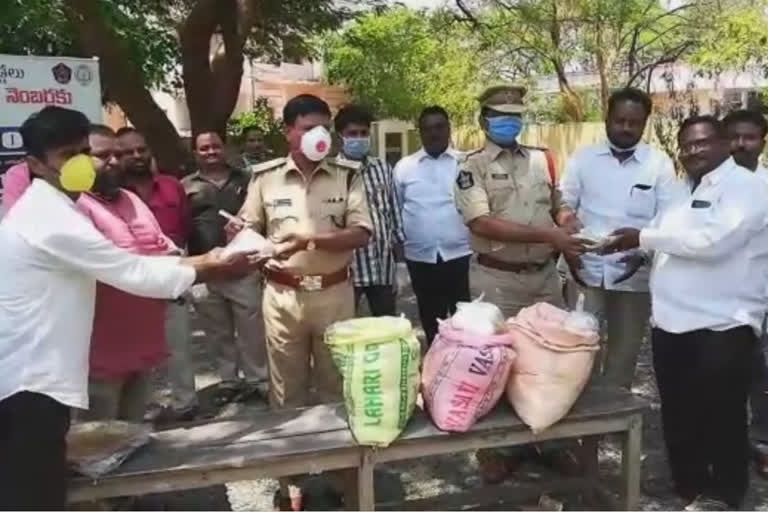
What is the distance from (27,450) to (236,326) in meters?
2.75

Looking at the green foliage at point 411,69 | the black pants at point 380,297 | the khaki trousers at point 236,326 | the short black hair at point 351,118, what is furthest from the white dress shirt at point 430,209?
the green foliage at point 411,69

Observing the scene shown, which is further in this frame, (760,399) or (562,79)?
(562,79)

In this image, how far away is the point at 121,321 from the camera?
347cm

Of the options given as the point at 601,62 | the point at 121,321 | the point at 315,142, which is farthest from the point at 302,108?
the point at 601,62

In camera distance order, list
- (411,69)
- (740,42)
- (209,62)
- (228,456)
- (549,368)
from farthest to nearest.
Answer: (411,69)
(740,42)
(209,62)
(549,368)
(228,456)

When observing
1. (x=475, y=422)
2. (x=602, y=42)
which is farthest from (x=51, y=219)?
(x=602, y=42)

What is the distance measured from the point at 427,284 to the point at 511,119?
5.56 ft

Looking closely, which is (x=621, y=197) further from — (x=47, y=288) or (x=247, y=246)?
(x=47, y=288)

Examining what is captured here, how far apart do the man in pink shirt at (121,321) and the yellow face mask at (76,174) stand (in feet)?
2.03

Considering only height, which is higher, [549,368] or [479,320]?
[479,320]

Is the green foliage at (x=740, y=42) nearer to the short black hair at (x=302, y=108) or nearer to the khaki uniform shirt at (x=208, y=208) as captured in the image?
the khaki uniform shirt at (x=208, y=208)

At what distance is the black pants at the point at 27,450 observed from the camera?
8.55 ft

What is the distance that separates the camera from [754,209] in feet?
11.2

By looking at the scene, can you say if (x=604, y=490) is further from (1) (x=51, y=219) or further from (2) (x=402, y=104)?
(2) (x=402, y=104)
